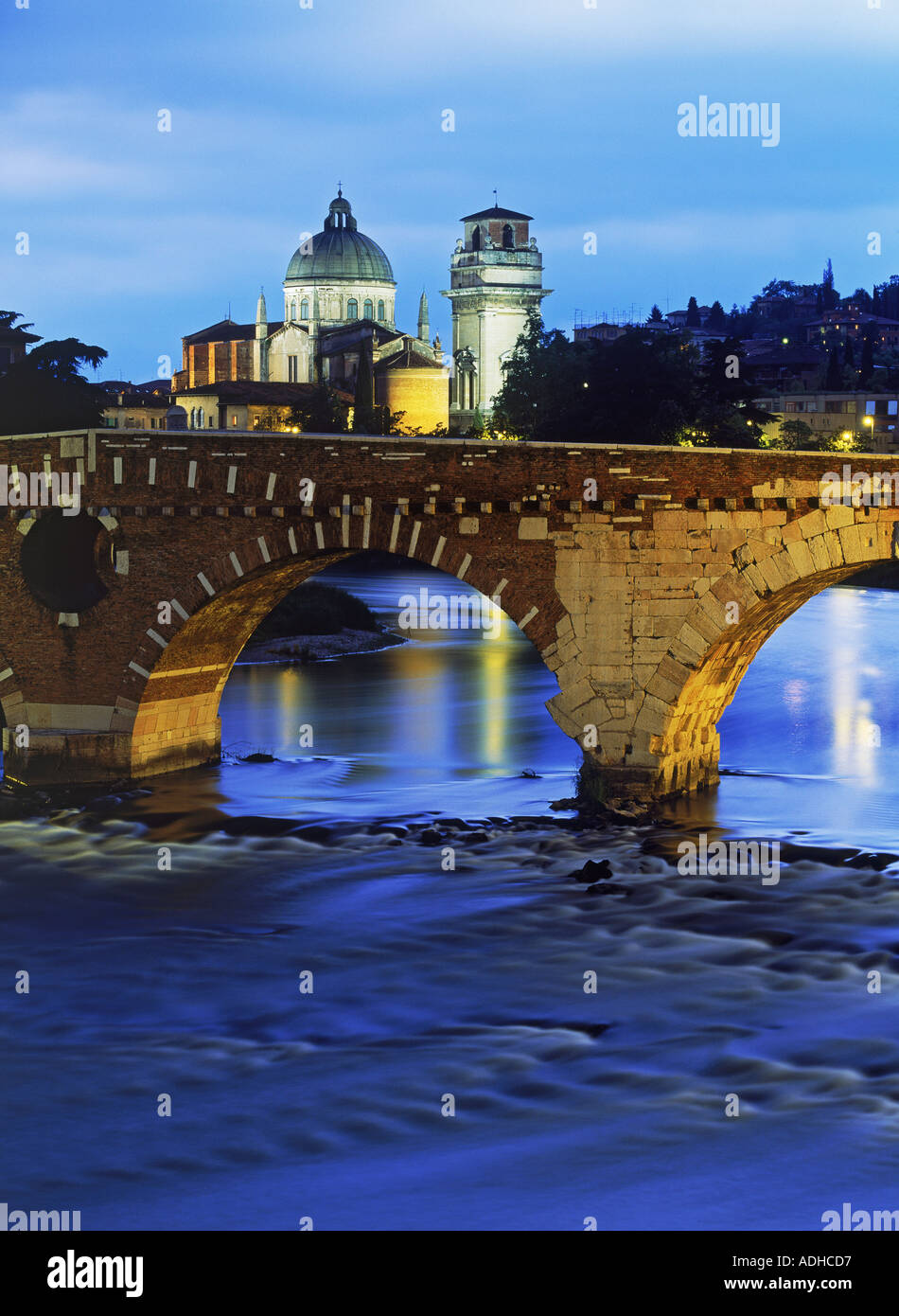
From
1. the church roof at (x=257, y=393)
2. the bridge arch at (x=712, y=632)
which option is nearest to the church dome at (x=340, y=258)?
the church roof at (x=257, y=393)

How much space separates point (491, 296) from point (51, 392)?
76.5m

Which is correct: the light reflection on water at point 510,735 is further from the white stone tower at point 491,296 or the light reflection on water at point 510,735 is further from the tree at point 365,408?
the white stone tower at point 491,296

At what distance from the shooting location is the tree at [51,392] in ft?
164

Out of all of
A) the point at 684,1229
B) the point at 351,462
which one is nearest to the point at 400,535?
the point at 351,462

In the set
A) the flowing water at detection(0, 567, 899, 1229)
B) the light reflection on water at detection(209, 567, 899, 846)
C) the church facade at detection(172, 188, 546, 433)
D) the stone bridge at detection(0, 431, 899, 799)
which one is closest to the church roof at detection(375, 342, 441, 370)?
the church facade at detection(172, 188, 546, 433)

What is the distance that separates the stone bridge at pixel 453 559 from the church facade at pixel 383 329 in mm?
86522

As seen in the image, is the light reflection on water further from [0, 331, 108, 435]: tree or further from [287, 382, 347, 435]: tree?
[287, 382, 347, 435]: tree

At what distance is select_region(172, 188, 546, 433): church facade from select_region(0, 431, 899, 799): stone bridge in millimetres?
86522

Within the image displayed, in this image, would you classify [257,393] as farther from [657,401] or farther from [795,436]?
[657,401]

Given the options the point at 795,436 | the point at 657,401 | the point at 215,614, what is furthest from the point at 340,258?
the point at 215,614

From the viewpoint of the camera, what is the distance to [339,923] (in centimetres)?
2112

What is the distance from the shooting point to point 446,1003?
60.6 ft

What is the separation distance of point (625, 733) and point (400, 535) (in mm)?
3857
